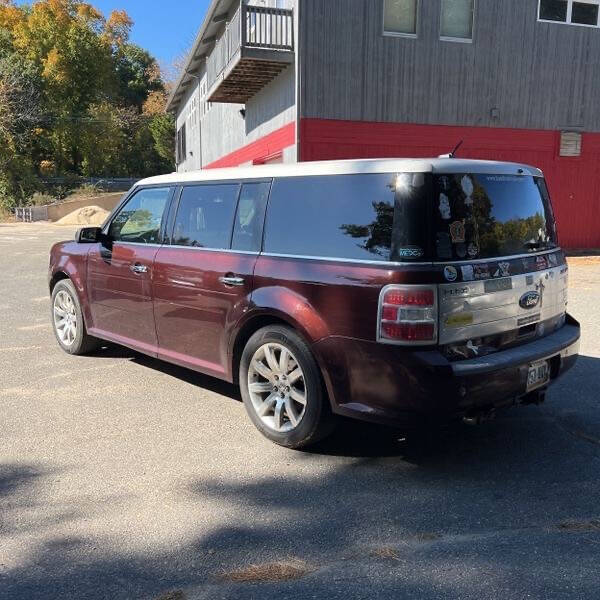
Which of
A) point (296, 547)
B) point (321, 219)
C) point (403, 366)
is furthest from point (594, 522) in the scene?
point (321, 219)

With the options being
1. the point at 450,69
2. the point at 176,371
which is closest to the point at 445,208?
the point at 176,371

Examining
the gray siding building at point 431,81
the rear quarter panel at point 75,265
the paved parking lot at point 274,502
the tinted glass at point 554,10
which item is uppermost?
the tinted glass at point 554,10

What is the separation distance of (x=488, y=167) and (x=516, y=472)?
5.98 feet

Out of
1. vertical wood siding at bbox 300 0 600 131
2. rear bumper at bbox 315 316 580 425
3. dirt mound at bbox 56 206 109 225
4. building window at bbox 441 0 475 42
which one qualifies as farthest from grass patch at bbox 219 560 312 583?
dirt mound at bbox 56 206 109 225

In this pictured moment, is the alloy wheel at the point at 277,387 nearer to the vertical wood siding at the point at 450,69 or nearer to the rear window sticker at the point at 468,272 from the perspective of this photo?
the rear window sticker at the point at 468,272

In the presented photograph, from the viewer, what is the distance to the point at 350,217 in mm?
3668

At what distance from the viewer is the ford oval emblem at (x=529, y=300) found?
12.5 ft

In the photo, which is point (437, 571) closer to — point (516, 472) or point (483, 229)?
point (516, 472)

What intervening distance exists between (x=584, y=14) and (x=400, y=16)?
17.5 ft

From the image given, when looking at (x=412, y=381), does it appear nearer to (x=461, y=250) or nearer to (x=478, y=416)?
(x=478, y=416)

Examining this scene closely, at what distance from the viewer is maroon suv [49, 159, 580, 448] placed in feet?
11.1

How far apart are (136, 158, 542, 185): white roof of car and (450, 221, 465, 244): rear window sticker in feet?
0.99

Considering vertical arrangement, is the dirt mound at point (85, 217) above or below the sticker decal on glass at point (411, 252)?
below

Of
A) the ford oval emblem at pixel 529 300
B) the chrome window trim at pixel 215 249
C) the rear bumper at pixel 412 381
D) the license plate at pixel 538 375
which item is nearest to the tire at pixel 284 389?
the rear bumper at pixel 412 381
